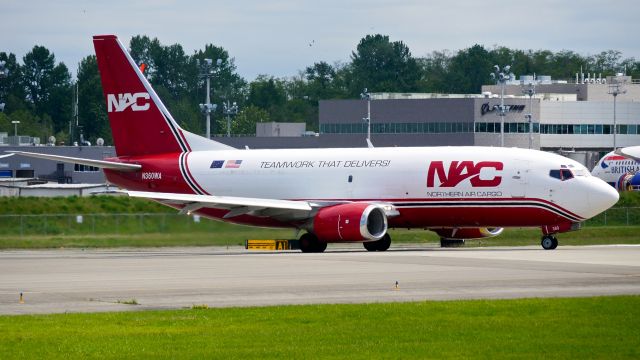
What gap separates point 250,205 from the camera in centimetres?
5072

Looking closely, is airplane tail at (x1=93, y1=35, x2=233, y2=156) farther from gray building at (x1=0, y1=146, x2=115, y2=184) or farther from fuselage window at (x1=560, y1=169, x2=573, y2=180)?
gray building at (x1=0, y1=146, x2=115, y2=184)

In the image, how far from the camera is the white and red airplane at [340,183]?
48.4 m

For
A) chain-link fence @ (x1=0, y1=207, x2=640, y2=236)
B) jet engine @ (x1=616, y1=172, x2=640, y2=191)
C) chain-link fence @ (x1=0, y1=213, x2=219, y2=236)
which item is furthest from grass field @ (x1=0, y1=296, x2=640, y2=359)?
jet engine @ (x1=616, y1=172, x2=640, y2=191)

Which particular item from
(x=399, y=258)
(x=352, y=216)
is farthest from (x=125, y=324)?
(x=352, y=216)

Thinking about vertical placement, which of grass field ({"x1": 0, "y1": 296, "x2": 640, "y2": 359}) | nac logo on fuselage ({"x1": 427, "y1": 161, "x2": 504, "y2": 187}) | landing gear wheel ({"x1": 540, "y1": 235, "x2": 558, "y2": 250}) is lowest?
landing gear wheel ({"x1": 540, "y1": 235, "x2": 558, "y2": 250})

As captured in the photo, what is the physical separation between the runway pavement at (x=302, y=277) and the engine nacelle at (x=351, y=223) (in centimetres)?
129

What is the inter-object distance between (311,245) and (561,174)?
9.73 metres

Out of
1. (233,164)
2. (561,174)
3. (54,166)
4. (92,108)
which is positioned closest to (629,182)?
(233,164)

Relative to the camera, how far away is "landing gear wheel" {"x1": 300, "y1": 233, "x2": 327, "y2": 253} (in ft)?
167

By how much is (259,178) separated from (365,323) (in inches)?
1214

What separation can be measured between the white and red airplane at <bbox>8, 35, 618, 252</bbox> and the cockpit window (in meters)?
0.04

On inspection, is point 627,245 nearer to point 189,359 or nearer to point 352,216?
point 352,216

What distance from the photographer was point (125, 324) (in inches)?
955

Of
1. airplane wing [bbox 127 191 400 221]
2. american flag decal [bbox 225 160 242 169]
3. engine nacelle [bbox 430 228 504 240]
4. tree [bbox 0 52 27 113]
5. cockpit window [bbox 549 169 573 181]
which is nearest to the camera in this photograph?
cockpit window [bbox 549 169 573 181]
